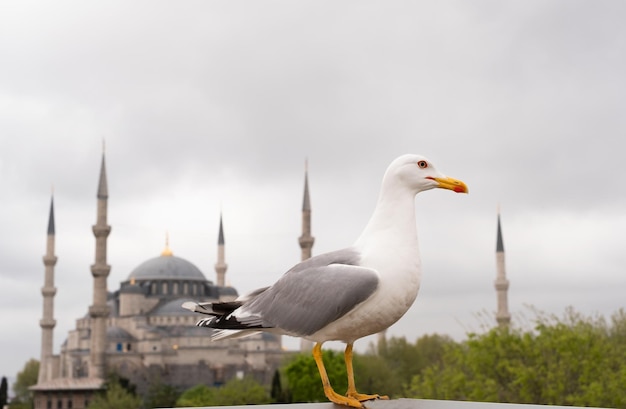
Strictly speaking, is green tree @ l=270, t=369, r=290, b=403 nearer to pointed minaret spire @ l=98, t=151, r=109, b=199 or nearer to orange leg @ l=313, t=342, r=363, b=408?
pointed minaret spire @ l=98, t=151, r=109, b=199

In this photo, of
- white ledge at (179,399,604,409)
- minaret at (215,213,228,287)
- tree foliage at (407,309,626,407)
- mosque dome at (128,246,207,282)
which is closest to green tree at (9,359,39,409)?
mosque dome at (128,246,207,282)

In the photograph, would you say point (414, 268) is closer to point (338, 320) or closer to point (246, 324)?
point (338, 320)

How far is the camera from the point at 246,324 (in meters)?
4.48

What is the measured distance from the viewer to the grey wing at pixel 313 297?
425cm

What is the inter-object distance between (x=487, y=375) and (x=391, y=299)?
56.9 feet

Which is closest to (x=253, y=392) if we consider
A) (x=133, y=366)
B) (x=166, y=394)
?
(x=166, y=394)

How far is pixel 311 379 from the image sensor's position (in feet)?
110

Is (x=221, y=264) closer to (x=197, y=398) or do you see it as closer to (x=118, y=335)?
(x=118, y=335)

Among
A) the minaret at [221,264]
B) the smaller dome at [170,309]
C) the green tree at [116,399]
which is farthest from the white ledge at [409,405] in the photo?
the minaret at [221,264]

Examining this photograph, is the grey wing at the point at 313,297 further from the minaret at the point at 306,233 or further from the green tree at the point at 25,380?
the green tree at the point at 25,380

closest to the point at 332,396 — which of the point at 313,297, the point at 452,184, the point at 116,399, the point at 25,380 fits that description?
the point at 313,297

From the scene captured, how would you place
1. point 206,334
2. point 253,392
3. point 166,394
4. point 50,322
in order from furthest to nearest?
point 206,334 → point 50,322 → point 166,394 → point 253,392

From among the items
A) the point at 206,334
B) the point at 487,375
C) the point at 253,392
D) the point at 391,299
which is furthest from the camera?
the point at 206,334

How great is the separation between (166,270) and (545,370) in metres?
45.3
